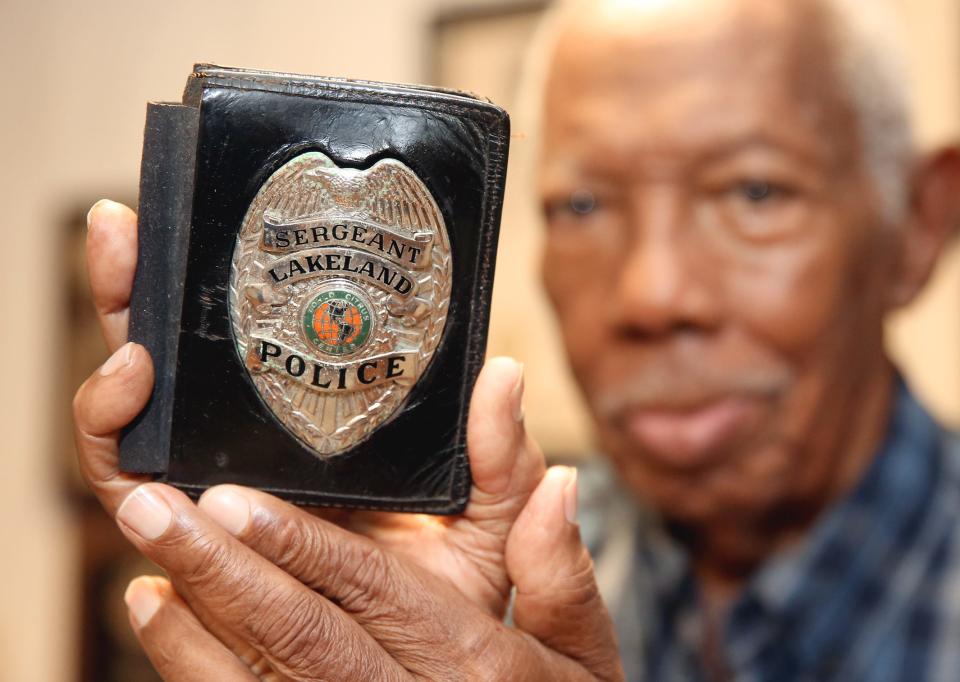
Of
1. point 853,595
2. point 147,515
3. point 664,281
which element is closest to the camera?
point 147,515

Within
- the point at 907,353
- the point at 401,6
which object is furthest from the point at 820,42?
the point at 401,6

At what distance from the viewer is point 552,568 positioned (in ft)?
1.81

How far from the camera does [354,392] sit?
543mm

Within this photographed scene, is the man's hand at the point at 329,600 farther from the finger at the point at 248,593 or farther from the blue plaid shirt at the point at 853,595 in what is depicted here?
the blue plaid shirt at the point at 853,595

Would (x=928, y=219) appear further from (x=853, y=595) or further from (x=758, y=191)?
(x=853, y=595)

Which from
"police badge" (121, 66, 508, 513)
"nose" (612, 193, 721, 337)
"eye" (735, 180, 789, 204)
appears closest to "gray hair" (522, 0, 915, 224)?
"eye" (735, 180, 789, 204)

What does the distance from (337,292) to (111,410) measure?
0.44 feet

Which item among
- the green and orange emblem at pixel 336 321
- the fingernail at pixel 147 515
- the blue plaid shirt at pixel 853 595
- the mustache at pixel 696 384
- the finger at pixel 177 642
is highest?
the green and orange emblem at pixel 336 321

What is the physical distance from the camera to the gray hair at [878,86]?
992 mm

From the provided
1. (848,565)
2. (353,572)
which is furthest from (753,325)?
(353,572)

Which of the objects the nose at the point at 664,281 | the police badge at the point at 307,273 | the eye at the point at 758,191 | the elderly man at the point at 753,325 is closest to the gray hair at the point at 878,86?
the elderly man at the point at 753,325

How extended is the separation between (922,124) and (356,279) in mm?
1005

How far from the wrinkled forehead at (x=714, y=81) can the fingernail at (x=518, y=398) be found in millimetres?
480

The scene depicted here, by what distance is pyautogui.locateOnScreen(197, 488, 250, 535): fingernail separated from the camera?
494 mm
